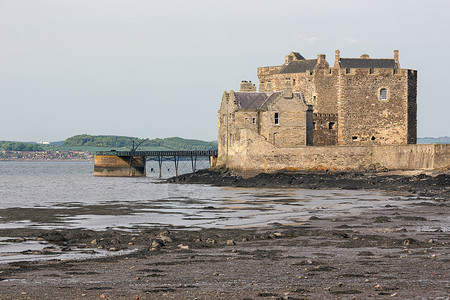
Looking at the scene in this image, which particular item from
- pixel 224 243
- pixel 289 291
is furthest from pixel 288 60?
pixel 289 291

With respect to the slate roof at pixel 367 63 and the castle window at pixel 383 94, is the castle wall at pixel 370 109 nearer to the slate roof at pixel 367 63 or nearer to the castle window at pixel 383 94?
the castle window at pixel 383 94

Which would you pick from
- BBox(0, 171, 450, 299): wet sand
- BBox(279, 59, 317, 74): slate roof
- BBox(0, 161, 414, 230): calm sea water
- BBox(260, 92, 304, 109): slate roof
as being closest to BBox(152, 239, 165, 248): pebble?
BBox(0, 171, 450, 299): wet sand

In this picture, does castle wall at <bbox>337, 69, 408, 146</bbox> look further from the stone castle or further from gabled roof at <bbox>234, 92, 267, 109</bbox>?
gabled roof at <bbox>234, 92, 267, 109</bbox>

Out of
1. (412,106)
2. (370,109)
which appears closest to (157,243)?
(370,109)

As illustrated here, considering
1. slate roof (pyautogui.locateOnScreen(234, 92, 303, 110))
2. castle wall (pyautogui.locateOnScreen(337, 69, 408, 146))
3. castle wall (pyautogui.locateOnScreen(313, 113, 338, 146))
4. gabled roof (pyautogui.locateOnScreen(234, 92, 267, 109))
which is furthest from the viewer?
castle wall (pyautogui.locateOnScreen(337, 69, 408, 146))

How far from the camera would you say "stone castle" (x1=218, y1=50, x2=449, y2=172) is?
54219 mm

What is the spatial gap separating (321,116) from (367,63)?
26.0 ft

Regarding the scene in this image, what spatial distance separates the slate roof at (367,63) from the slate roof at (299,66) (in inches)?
121

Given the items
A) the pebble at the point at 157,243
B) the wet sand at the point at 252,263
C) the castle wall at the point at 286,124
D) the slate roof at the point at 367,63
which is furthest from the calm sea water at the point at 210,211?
the slate roof at the point at 367,63

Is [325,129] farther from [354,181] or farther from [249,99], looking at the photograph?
[354,181]

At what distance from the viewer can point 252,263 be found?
14688mm

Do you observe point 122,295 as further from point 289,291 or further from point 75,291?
point 289,291

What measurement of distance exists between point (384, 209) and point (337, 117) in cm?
3547

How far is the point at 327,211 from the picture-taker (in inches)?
1105
